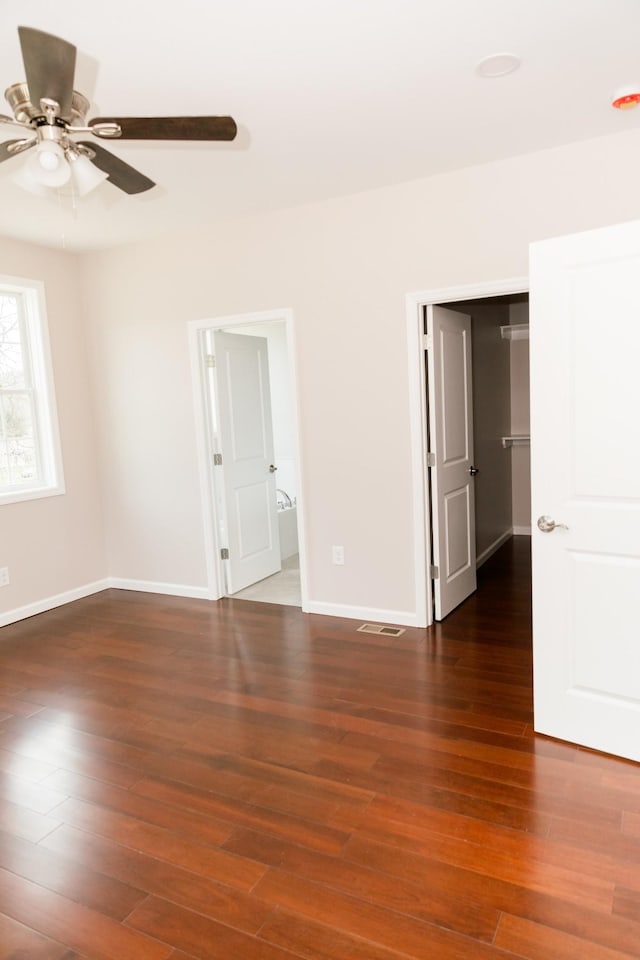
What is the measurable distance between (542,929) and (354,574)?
8.55 ft

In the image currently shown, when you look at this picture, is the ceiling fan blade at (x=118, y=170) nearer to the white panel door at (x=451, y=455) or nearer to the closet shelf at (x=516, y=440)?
the white panel door at (x=451, y=455)

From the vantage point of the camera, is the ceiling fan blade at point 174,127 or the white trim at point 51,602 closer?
the ceiling fan blade at point 174,127

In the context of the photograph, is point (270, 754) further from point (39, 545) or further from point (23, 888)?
point (39, 545)

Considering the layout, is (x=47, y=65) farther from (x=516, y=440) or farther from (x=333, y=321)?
(x=516, y=440)

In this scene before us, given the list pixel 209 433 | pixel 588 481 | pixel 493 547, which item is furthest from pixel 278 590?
pixel 588 481

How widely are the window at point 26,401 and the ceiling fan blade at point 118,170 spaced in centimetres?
261

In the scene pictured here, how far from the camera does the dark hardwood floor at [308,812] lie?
171 centimetres

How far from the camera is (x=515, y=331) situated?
655 cm

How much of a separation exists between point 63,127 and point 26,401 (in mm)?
3181

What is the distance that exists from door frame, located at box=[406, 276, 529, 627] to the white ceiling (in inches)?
27.6

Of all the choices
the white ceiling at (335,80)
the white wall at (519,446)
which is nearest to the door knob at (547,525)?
the white ceiling at (335,80)

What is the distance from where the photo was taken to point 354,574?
4184mm

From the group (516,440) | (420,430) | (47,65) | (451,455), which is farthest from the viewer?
(516,440)

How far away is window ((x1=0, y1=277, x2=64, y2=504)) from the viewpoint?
14.9ft
